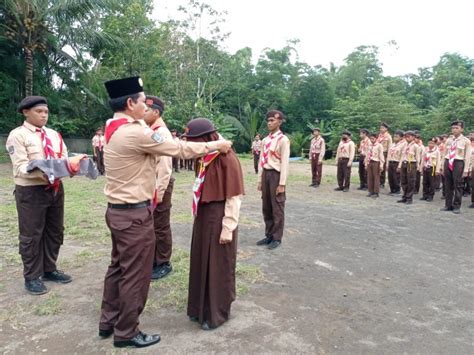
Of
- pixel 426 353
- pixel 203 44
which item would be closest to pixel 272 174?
pixel 426 353

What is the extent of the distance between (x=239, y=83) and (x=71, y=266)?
29.1 metres

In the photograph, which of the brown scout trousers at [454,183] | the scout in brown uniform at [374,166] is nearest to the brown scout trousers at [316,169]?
the scout in brown uniform at [374,166]

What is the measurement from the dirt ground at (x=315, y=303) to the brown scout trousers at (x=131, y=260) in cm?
22

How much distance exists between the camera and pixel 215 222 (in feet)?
11.8

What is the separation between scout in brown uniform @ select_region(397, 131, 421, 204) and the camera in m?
11.1

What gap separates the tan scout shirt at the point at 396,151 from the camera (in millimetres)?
12055

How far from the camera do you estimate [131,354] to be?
3154 millimetres

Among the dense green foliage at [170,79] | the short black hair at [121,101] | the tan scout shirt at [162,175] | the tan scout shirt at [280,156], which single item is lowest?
the tan scout shirt at [162,175]

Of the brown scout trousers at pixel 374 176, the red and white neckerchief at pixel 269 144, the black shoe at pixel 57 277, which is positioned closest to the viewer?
the black shoe at pixel 57 277

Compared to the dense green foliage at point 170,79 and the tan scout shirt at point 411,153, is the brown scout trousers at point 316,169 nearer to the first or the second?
the tan scout shirt at point 411,153

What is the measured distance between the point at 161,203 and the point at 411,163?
343 inches

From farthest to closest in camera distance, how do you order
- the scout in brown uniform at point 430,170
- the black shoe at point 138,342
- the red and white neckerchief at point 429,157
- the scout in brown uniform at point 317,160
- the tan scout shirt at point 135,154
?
the scout in brown uniform at point 317,160
the red and white neckerchief at point 429,157
the scout in brown uniform at point 430,170
the black shoe at point 138,342
the tan scout shirt at point 135,154

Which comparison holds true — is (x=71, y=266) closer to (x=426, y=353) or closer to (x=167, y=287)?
(x=167, y=287)

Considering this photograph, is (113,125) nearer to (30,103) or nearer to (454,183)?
(30,103)
